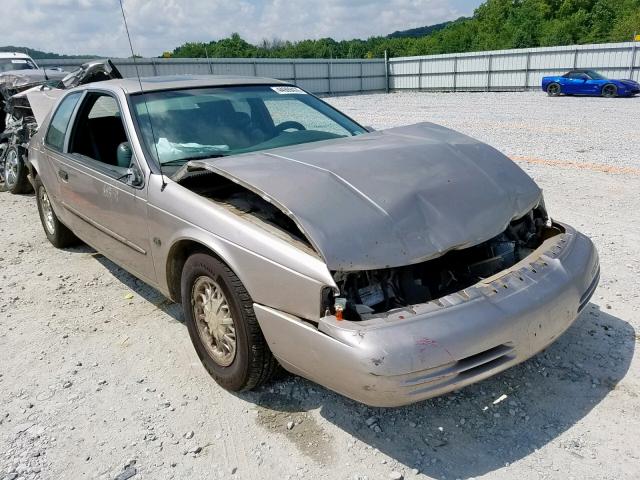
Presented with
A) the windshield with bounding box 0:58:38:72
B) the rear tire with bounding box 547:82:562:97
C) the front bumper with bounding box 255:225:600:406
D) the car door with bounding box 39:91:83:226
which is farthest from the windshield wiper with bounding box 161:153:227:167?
the rear tire with bounding box 547:82:562:97

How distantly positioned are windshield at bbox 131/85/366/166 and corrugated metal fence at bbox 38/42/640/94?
2040 centimetres

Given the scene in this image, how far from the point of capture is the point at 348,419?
8.60 feet

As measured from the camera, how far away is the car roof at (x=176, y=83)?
369cm

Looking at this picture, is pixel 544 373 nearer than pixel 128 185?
Yes

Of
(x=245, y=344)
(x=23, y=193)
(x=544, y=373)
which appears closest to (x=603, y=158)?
(x=544, y=373)

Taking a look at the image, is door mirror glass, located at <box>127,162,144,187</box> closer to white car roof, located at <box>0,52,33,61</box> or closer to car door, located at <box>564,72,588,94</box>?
white car roof, located at <box>0,52,33,61</box>

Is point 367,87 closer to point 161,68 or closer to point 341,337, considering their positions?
point 161,68

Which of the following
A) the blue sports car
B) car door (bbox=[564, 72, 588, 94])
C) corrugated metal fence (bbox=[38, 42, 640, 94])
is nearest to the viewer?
the blue sports car

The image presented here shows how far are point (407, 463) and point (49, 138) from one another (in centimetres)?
418

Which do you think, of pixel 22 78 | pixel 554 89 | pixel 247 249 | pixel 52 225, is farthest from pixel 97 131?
pixel 554 89

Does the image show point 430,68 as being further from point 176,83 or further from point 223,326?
point 223,326

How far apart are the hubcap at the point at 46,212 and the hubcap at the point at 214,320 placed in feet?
9.98

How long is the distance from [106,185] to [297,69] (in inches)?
1171

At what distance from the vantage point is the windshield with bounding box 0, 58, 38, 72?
459 inches
